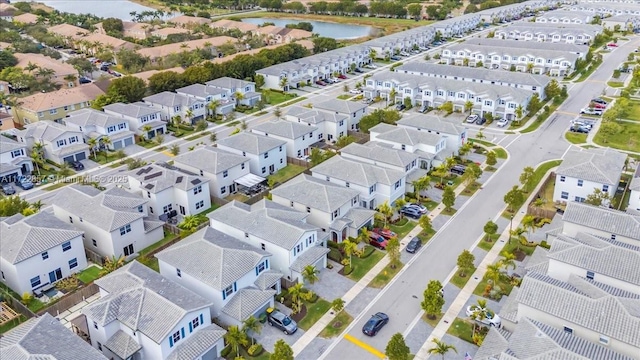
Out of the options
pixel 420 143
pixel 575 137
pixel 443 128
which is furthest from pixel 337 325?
pixel 575 137

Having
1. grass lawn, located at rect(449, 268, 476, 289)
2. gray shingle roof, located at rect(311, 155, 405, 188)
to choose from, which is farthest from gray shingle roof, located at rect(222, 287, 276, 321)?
gray shingle roof, located at rect(311, 155, 405, 188)

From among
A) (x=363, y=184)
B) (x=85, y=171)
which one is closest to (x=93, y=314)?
(x=363, y=184)

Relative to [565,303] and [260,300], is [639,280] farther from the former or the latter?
[260,300]

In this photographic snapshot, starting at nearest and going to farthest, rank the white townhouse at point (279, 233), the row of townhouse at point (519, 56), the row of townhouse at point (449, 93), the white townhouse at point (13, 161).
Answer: the white townhouse at point (279, 233) → the white townhouse at point (13, 161) → the row of townhouse at point (449, 93) → the row of townhouse at point (519, 56)

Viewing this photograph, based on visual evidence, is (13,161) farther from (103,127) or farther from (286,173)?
(286,173)

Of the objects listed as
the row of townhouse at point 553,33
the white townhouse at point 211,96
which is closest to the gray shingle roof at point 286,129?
the white townhouse at point 211,96

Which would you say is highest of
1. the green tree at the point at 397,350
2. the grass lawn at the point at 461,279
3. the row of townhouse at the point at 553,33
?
the row of townhouse at the point at 553,33

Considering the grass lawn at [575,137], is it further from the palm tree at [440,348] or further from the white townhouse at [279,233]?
the palm tree at [440,348]
